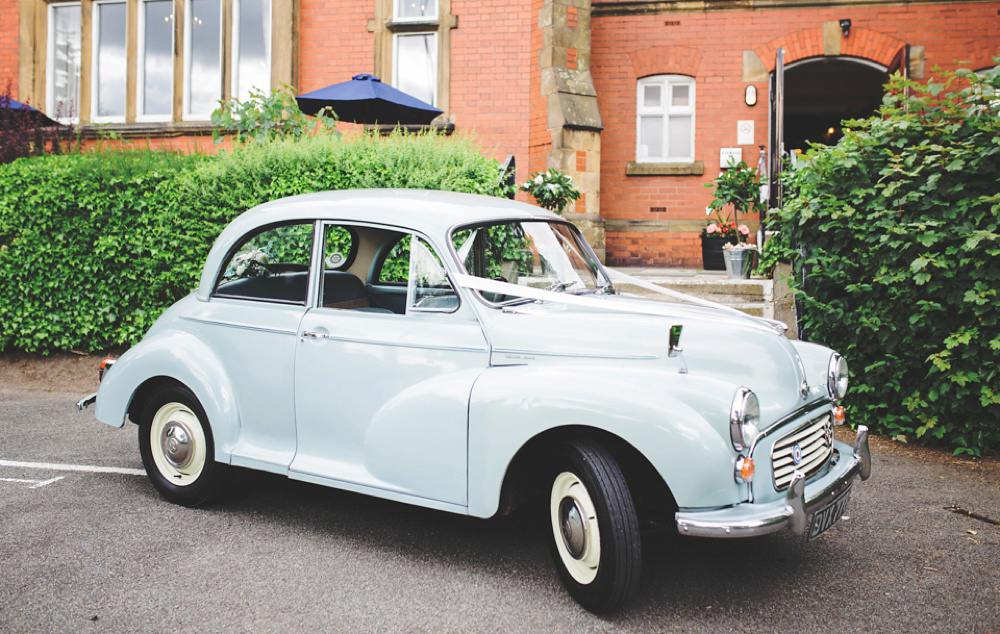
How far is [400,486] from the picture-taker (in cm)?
386

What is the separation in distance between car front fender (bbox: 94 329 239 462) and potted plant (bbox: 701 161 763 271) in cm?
853

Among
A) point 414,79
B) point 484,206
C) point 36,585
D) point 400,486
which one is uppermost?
point 414,79

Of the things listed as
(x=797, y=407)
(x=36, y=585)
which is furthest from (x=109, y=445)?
(x=797, y=407)

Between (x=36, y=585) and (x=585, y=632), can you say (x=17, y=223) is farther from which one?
(x=585, y=632)

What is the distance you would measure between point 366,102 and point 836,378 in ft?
27.3

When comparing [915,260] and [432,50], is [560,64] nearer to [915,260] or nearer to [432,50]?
[432,50]

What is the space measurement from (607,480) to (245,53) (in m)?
13.3

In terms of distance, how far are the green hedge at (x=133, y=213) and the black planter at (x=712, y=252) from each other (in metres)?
5.90

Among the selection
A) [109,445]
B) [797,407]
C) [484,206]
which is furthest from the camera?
[109,445]

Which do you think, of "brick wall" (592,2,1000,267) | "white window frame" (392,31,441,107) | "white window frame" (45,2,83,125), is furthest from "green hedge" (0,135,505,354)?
"white window frame" (45,2,83,125)

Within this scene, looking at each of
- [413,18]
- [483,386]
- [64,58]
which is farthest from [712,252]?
[64,58]

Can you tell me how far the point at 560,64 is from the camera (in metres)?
12.9

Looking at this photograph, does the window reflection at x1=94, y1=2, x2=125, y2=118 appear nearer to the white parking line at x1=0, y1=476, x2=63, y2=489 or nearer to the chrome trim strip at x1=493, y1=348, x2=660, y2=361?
the white parking line at x1=0, y1=476, x2=63, y2=489

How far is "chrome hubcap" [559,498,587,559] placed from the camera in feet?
11.0
